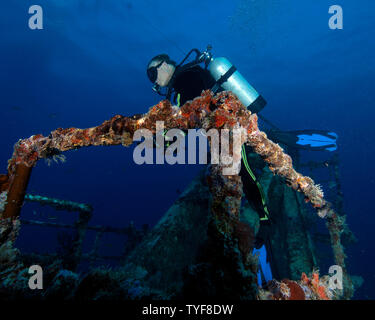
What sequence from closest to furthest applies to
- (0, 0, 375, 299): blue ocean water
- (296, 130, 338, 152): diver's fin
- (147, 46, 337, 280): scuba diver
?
(147, 46, 337, 280): scuba diver
(296, 130, 338, 152): diver's fin
(0, 0, 375, 299): blue ocean water

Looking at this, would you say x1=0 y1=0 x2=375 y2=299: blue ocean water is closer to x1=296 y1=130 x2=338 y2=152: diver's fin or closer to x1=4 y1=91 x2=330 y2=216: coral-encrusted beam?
x1=296 y1=130 x2=338 y2=152: diver's fin

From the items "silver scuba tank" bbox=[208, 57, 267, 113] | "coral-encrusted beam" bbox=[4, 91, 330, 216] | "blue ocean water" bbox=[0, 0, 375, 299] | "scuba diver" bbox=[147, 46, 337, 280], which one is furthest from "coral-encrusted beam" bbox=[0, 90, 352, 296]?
"blue ocean water" bbox=[0, 0, 375, 299]

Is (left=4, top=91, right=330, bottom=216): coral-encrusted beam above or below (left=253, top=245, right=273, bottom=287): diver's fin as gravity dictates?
above

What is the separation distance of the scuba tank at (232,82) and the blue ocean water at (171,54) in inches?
350

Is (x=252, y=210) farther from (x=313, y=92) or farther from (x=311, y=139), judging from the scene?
(x=313, y=92)

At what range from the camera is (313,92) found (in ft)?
165

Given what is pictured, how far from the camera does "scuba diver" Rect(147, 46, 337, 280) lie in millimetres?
3799

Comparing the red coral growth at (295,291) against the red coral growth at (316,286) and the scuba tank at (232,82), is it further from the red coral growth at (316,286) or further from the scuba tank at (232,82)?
the scuba tank at (232,82)

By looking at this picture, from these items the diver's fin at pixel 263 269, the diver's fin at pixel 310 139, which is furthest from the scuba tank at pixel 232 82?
the diver's fin at pixel 263 269

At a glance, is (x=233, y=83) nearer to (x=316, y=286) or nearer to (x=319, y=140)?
(x=319, y=140)

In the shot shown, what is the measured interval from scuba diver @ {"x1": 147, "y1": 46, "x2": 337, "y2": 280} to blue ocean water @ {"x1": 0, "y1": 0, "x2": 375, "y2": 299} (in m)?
8.91

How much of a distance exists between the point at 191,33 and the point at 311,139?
34.3m

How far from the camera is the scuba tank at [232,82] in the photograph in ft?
17.5
